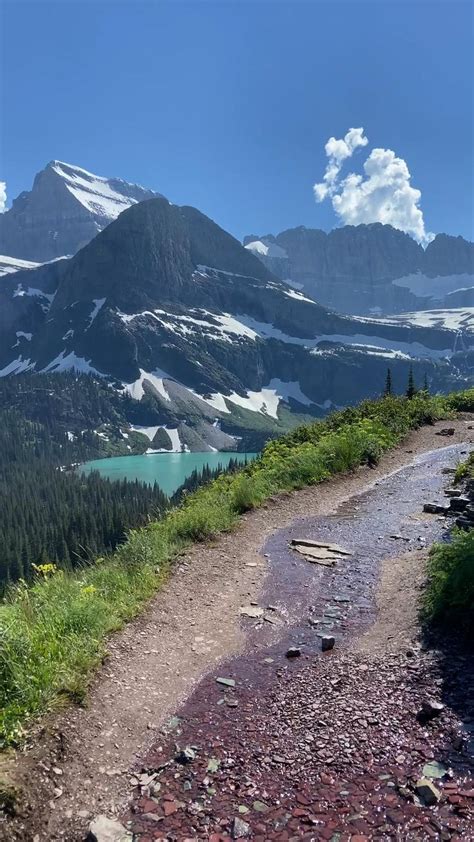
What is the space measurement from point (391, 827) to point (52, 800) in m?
3.13

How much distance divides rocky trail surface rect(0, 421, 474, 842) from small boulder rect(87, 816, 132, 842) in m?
0.04

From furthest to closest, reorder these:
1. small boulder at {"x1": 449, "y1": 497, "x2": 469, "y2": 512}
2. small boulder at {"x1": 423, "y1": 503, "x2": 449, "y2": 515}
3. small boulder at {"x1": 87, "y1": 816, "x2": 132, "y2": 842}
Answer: small boulder at {"x1": 423, "y1": 503, "x2": 449, "y2": 515}, small boulder at {"x1": 449, "y1": 497, "x2": 469, "y2": 512}, small boulder at {"x1": 87, "y1": 816, "x2": 132, "y2": 842}

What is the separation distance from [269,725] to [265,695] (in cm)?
61

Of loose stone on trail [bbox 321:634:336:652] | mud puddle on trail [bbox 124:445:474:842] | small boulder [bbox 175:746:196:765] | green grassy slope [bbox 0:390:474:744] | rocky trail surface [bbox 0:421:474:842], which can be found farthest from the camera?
loose stone on trail [bbox 321:634:336:652]

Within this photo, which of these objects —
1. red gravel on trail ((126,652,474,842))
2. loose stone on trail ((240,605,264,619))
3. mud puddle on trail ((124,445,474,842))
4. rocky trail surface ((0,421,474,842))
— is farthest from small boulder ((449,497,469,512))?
red gravel on trail ((126,652,474,842))

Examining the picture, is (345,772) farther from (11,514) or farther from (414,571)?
(11,514)

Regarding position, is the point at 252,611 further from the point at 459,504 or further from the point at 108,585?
the point at 459,504

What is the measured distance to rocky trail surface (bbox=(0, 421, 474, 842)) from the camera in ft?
15.9

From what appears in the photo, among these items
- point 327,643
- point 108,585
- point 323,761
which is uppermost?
point 108,585

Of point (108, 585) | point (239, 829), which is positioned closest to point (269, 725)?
point (239, 829)

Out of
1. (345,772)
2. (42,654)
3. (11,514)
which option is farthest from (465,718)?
(11,514)

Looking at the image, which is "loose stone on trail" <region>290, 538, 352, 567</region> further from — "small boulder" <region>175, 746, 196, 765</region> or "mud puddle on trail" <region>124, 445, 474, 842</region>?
"small boulder" <region>175, 746, 196, 765</region>

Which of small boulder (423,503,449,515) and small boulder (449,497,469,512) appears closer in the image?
small boulder (449,497,469,512)

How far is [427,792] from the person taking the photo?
15.8 ft
